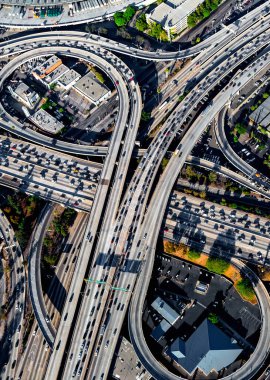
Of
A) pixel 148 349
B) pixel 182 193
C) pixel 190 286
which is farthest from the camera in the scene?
pixel 182 193

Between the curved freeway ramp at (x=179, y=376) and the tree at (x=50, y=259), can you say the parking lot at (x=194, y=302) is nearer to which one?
the curved freeway ramp at (x=179, y=376)

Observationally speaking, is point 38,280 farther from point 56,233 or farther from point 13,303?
point 56,233

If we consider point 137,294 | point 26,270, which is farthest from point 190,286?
point 26,270

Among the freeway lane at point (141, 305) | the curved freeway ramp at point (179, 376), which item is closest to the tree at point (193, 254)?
the curved freeway ramp at point (179, 376)

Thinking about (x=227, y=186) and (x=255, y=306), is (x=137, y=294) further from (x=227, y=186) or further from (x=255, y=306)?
(x=227, y=186)

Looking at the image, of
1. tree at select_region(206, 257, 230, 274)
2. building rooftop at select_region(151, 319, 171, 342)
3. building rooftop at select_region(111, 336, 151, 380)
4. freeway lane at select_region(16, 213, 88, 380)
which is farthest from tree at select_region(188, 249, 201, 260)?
freeway lane at select_region(16, 213, 88, 380)

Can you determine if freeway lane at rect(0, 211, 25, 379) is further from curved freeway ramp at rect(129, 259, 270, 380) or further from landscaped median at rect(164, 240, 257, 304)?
landscaped median at rect(164, 240, 257, 304)

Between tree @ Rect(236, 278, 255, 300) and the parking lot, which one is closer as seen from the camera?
the parking lot
